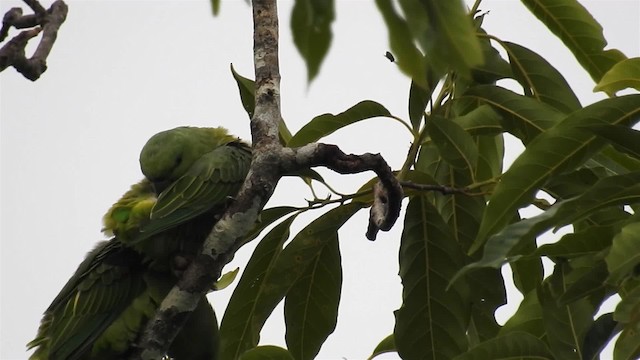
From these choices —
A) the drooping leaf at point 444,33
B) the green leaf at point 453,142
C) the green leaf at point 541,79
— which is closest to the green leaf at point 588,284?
the green leaf at point 453,142

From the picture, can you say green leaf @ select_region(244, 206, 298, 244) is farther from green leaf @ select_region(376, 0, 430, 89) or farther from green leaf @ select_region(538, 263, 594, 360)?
green leaf @ select_region(376, 0, 430, 89)

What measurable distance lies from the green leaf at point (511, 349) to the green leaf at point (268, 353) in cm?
68

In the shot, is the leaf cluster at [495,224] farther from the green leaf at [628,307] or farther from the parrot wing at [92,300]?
the parrot wing at [92,300]

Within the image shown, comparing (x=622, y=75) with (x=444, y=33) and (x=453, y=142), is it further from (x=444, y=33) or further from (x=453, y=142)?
(x=444, y=33)

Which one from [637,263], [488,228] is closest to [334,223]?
[488,228]

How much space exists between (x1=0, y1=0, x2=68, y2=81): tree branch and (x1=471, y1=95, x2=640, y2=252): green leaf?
4.01 ft

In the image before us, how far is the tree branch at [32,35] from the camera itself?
2.10 m

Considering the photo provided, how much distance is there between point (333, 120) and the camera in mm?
2570

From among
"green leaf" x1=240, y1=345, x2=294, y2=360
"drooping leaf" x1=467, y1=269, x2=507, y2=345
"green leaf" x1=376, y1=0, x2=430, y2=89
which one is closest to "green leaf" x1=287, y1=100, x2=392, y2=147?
"drooping leaf" x1=467, y1=269, x2=507, y2=345

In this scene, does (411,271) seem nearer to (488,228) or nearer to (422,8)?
(488,228)

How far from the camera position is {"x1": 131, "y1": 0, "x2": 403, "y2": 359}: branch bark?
2189 millimetres

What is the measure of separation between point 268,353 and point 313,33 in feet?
6.50

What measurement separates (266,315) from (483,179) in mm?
852

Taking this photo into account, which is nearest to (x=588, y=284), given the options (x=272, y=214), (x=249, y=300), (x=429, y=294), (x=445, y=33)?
(x=429, y=294)
